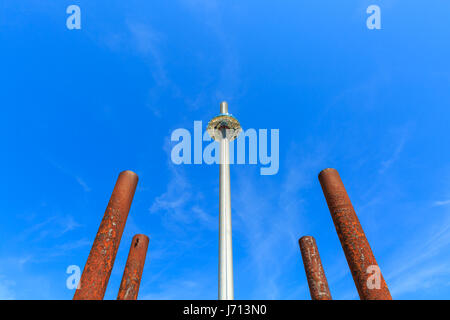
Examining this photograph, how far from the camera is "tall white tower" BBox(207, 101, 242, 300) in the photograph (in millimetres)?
12317

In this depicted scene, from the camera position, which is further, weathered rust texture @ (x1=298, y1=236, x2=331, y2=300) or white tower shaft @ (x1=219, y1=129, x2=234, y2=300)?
white tower shaft @ (x1=219, y1=129, x2=234, y2=300)

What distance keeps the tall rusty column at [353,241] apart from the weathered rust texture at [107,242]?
5.21 meters

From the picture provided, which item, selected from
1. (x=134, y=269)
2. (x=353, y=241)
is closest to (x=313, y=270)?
(x=353, y=241)

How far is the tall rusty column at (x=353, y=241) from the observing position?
6.21m

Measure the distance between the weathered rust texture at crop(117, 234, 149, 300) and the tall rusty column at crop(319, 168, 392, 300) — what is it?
6666 millimetres

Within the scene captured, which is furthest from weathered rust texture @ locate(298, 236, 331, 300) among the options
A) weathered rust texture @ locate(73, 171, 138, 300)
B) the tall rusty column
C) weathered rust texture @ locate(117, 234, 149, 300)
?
weathered rust texture @ locate(73, 171, 138, 300)

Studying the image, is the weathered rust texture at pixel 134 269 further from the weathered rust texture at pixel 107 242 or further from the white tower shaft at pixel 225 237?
the weathered rust texture at pixel 107 242

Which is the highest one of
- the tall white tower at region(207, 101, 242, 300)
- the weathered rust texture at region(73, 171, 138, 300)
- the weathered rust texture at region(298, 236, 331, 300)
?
the tall white tower at region(207, 101, 242, 300)

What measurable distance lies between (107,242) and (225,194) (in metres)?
9.98

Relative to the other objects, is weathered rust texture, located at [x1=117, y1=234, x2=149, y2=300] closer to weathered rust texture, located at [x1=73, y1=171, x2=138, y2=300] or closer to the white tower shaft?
the white tower shaft
